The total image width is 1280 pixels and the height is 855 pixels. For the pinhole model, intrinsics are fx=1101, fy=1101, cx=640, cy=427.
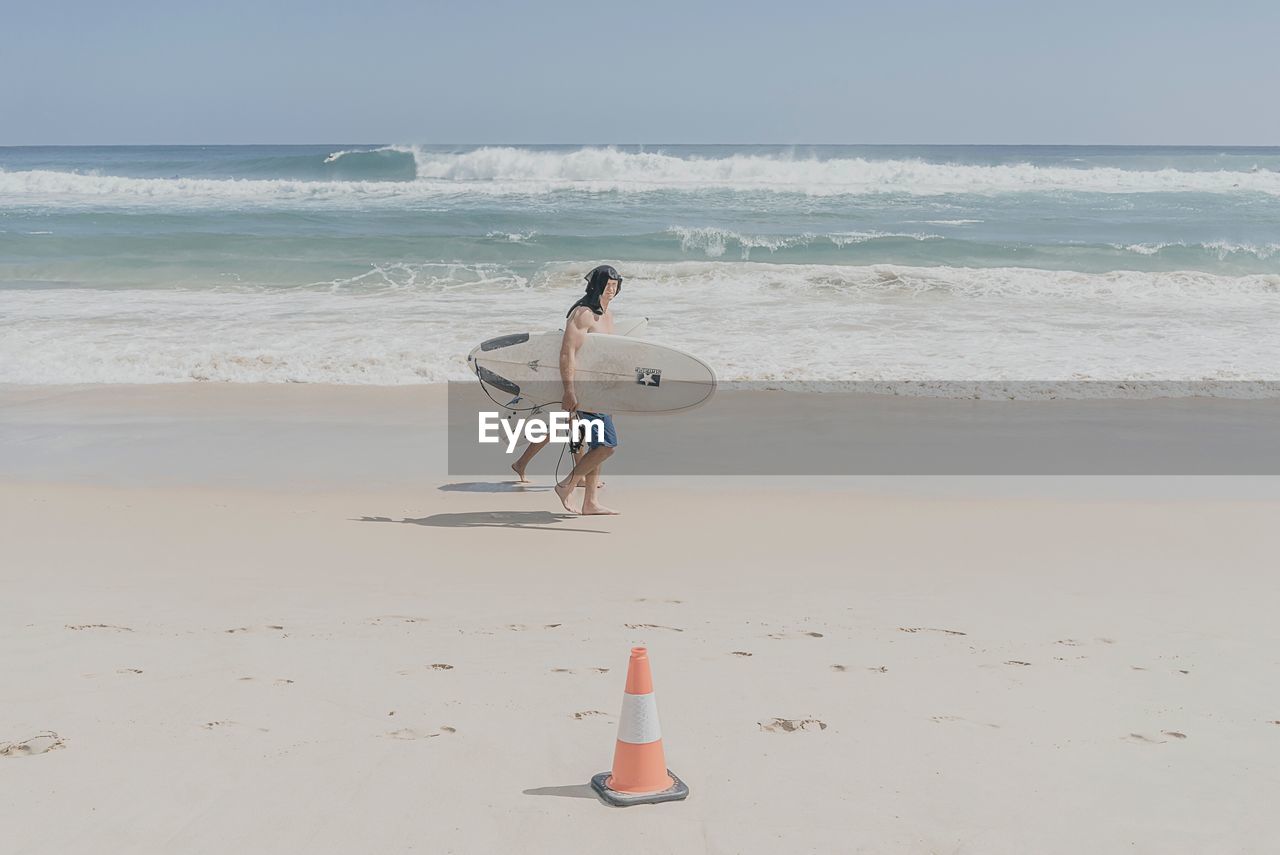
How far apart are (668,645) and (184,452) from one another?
5.09 m

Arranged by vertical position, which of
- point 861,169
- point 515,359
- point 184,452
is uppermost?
point 861,169

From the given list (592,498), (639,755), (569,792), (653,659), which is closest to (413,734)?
(569,792)

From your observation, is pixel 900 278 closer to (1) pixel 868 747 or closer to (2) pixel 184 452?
(2) pixel 184 452

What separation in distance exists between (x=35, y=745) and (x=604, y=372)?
3.96 m

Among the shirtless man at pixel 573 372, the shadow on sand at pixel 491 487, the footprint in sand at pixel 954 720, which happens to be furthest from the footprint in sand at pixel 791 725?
the shadow on sand at pixel 491 487

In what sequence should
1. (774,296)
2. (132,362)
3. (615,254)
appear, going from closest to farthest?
1. (132,362)
2. (774,296)
3. (615,254)

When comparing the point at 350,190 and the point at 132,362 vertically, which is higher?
the point at 350,190

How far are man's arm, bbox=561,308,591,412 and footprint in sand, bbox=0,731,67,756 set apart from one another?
357 centimetres

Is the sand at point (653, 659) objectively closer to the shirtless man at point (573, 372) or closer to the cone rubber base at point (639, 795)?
the cone rubber base at point (639, 795)

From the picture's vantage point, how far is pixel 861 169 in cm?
4084

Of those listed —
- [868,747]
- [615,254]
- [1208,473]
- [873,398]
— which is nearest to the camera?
[868,747]

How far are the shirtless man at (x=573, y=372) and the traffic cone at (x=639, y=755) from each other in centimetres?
342

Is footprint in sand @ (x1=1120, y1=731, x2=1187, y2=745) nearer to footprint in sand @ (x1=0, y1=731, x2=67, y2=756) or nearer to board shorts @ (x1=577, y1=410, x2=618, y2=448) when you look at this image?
footprint in sand @ (x1=0, y1=731, x2=67, y2=756)

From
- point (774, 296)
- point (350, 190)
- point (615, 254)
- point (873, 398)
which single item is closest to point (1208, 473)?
point (873, 398)
